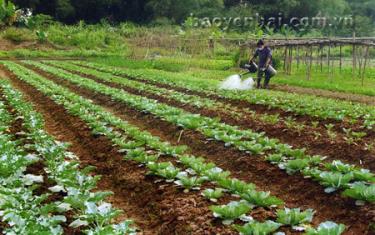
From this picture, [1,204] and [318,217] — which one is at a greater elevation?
[1,204]

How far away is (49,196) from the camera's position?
17.7 ft

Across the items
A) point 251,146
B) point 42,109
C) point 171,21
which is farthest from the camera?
point 171,21

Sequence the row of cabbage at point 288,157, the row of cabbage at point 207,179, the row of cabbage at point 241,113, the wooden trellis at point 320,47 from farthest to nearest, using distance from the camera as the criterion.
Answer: the wooden trellis at point 320,47 → the row of cabbage at point 241,113 → the row of cabbage at point 288,157 → the row of cabbage at point 207,179

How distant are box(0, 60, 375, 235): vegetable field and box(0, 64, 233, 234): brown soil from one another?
17 mm

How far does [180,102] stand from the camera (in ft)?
44.6

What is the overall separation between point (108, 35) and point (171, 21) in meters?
13.5

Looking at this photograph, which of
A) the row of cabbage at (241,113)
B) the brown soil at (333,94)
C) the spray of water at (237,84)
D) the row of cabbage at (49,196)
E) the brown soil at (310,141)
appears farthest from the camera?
the spray of water at (237,84)

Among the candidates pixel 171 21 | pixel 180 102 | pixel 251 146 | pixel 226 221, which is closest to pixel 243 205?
pixel 226 221

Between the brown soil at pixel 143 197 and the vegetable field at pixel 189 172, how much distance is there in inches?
0.7

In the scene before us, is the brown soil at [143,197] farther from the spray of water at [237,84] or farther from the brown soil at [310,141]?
the spray of water at [237,84]

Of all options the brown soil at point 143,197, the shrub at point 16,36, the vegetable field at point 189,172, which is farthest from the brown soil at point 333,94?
the shrub at point 16,36

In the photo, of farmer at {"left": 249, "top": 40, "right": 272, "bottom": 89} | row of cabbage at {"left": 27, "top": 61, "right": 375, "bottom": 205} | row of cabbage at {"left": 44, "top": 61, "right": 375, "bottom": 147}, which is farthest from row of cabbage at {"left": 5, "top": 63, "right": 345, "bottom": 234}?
farmer at {"left": 249, "top": 40, "right": 272, "bottom": 89}

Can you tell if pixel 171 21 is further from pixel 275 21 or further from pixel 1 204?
pixel 1 204

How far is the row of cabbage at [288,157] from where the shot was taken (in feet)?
18.0
